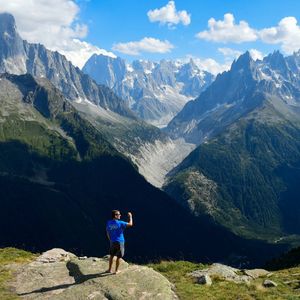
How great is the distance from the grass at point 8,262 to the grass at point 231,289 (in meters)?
12.8

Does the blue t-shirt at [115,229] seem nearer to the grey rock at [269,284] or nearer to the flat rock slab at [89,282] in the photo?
the flat rock slab at [89,282]

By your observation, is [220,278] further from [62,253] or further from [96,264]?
[62,253]

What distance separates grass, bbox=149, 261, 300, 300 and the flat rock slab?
5.20ft

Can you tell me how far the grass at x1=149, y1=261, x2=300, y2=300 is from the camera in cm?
3316

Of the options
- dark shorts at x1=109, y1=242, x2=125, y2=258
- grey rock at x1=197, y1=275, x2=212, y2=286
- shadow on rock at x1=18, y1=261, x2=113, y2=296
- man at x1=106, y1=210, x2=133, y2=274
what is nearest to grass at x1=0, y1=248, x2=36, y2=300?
shadow on rock at x1=18, y1=261, x2=113, y2=296

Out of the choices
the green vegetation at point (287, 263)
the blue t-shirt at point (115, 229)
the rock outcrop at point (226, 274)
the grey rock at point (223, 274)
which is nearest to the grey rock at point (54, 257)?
the blue t-shirt at point (115, 229)

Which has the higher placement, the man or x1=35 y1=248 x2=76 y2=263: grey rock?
the man

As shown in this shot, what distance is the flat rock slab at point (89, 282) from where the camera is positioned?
1268 inches

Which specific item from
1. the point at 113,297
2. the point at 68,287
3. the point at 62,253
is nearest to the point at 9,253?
the point at 62,253

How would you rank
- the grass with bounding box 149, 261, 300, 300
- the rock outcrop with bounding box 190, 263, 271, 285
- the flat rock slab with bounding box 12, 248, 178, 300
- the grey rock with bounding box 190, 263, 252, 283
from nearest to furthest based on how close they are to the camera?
the flat rock slab with bounding box 12, 248, 178, 300
the grass with bounding box 149, 261, 300, 300
the rock outcrop with bounding box 190, 263, 271, 285
the grey rock with bounding box 190, 263, 252, 283

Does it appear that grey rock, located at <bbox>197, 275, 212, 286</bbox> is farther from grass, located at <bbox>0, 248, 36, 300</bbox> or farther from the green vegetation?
the green vegetation

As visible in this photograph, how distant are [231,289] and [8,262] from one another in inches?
910

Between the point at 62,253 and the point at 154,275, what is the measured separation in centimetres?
1713

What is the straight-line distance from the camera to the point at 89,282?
34.2 meters
